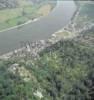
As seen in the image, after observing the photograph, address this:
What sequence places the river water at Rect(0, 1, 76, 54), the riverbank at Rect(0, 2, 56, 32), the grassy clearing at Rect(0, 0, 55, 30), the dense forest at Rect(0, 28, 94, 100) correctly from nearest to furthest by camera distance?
the dense forest at Rect(0, 28, 94, 100) < the river water at Rect(0, 1, 76, 54) < the riverbank at Rect(0, 2, 56, 32) < the grassy clearing at Rect(0, 0, 55, 30)

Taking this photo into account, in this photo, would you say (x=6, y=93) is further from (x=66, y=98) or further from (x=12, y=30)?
(x=12, y=30)

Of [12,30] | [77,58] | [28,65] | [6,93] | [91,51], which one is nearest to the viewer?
[6,93]

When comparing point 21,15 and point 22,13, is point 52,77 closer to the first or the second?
point 21,15

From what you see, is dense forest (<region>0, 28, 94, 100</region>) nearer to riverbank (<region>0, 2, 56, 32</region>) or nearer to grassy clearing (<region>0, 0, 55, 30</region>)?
riverbank (<region>0, 2, 56, 32</region>)

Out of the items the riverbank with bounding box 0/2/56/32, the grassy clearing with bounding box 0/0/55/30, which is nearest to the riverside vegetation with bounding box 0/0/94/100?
the riverbank with bounding box 0/2/56/32

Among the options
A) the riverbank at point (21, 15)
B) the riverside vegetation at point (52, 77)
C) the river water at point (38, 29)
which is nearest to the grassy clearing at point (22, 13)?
the riverbank at point (21, 15)

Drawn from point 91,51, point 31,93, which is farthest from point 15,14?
point 31,93

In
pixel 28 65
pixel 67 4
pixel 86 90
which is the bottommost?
pixel 67 4
